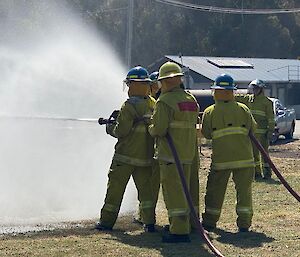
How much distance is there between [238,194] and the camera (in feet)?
28.6

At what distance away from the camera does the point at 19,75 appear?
15578 mm

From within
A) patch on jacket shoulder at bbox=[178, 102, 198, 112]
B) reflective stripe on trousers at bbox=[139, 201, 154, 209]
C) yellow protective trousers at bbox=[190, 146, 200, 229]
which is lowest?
reflective stripe on trousers at bbox=[139, 201, 154, 209]

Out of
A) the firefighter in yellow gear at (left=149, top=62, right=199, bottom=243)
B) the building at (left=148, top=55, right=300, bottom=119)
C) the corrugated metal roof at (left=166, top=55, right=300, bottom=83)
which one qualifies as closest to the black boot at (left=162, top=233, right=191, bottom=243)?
the firefighter in yellow gear at (left=149, top=62, right=199, bottom=243)

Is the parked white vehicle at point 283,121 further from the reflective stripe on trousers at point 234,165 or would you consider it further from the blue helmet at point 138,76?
the blue helmet at point 138,76

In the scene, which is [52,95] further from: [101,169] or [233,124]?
[233,124]

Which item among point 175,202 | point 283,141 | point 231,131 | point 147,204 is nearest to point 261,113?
point 231,131

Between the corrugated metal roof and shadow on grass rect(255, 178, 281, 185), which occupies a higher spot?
the corrugated metal roof

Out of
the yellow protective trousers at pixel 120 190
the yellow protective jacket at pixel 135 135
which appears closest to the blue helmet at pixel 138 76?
the yellow protective jacket at pixel 135 135

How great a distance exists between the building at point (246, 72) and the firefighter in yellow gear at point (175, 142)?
2807 centimetres

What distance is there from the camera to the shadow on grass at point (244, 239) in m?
7.96

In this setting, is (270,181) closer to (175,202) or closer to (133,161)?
(133,161)

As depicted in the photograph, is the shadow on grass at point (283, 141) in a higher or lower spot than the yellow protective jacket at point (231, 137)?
lower

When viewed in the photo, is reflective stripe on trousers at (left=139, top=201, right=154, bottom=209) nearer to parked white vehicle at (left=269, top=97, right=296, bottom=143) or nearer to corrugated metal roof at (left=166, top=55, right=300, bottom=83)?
parked white vehicle at (left=269, top=97, right=296, bottom=143)

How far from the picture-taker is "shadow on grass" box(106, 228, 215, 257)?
7.49 meters
